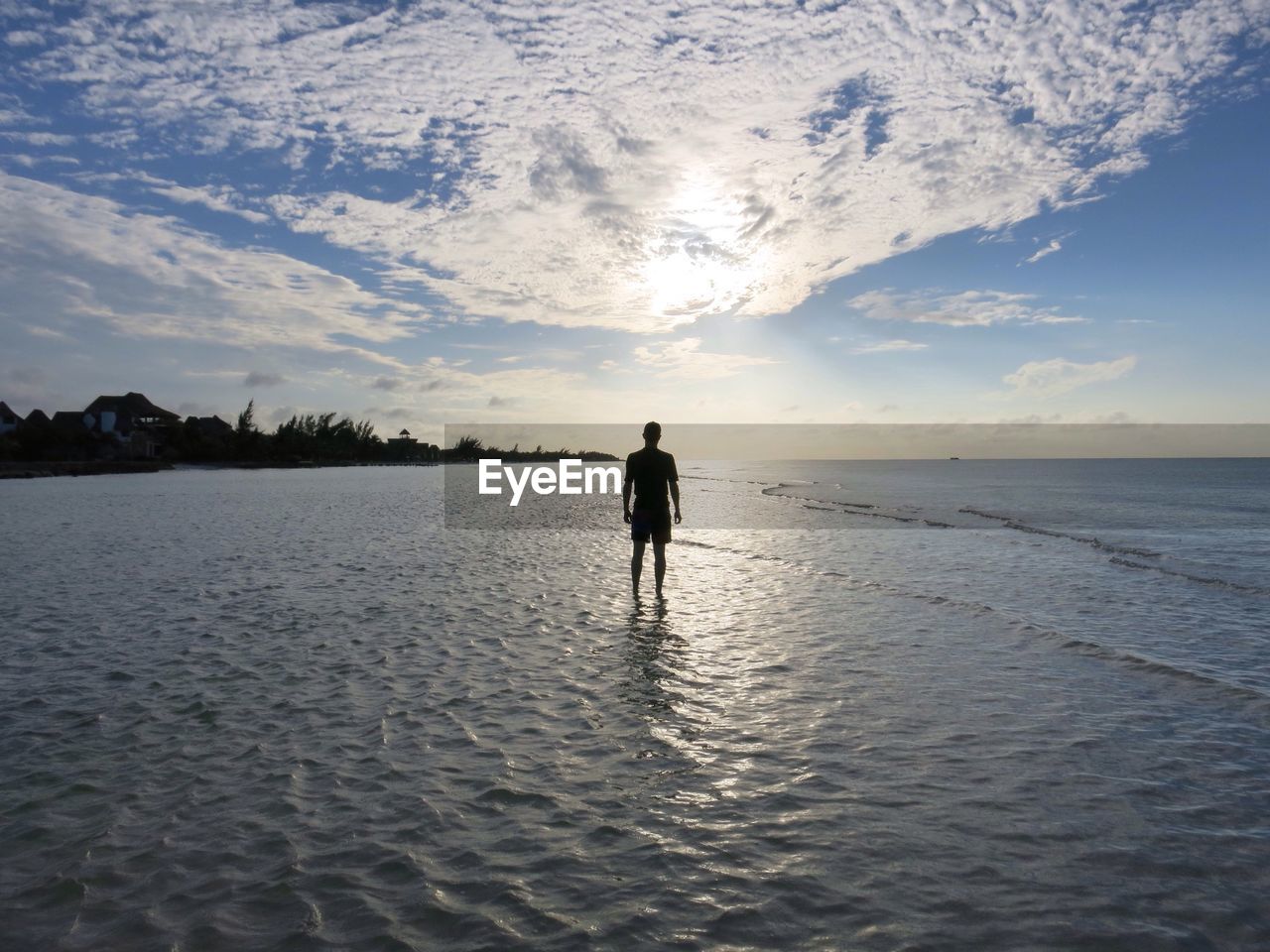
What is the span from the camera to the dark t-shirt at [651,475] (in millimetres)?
14617

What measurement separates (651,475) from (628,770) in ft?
26.8

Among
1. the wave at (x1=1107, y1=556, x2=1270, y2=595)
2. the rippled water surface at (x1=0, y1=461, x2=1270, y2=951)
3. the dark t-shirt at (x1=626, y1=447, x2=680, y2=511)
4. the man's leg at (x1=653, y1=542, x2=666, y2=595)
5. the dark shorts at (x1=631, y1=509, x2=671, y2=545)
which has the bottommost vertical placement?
the wave at (x1=1107, y1=556, x2=1270, y2=595)

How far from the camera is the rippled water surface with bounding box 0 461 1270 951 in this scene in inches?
185

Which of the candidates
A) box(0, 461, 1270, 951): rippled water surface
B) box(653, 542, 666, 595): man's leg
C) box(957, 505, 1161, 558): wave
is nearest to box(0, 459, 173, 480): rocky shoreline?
box(0, 461, 1270, 951): rippled water surface

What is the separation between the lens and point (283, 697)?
8.98 m

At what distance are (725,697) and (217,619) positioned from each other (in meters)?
9.02

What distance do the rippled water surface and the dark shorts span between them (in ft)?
4.20

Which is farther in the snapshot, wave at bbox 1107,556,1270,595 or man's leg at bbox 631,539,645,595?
wave at bbox 1107,556,1270,595

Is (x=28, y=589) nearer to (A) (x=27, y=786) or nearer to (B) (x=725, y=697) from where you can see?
(A) (x=27, y=786)

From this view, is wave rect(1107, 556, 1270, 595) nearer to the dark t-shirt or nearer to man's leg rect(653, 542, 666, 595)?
man's leg rect(653, 542, 666, 595)

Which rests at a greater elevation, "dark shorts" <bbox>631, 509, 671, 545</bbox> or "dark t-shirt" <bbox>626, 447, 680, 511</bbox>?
"dark t-shirt" <bbox>626, 447, 680, 511</bbox>

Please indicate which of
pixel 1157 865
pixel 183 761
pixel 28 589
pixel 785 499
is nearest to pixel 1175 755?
pixel 1157 865

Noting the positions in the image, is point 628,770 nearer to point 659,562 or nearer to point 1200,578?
point 659,562
